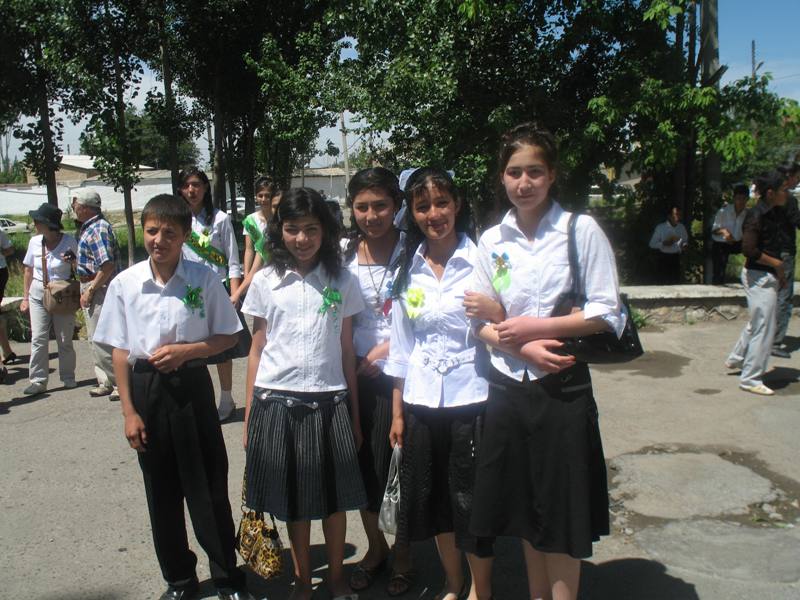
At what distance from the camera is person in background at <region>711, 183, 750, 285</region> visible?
977 centimetres

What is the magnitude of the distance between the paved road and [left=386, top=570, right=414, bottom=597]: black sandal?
66mm

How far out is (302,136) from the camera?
12359mm

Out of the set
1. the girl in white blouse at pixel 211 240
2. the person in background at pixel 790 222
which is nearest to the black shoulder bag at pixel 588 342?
the girl in white blouse at pixel 211 240

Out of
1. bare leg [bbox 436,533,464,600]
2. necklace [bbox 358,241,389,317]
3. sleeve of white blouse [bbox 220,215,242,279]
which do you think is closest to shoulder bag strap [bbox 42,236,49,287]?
sleeve of white blouse [bbox 220,215,242,279]

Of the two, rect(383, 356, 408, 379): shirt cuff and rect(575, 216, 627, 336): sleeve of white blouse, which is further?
rect(383, 356, 408, 379): shirt cuff

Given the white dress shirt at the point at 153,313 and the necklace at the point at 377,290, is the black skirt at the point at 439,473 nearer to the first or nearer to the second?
the necklace at the point at 377,290

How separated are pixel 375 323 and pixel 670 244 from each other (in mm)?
8557

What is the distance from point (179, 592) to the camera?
326cm

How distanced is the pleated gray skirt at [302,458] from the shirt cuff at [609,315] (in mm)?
1139

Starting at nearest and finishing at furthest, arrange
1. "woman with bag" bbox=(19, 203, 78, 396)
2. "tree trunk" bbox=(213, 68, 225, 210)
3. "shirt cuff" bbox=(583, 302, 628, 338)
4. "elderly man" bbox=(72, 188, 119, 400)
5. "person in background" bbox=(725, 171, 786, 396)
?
"shirt cuff" bbox=(583, 302, 628, 338), "person in background" bbox=(725, 171, 786, 396), "elderly man" bbox=(72, 188, 119, 400), "woman with bag" bbox=(19, 203, 78, 396), "tree trunk" bbox=(213, 68, 225, 210)

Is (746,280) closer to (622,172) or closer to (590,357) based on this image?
(590,357)

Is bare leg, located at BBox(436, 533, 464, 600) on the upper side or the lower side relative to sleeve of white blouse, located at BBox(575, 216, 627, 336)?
lower

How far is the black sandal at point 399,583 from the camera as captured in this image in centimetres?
330

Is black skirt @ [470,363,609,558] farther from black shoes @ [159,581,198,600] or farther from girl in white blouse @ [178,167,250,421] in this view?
girl in white blouse @ [178,167,250,421]
